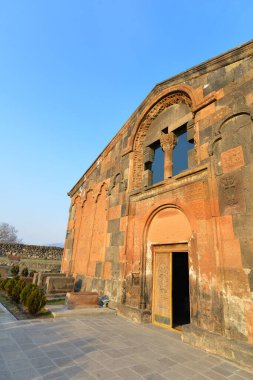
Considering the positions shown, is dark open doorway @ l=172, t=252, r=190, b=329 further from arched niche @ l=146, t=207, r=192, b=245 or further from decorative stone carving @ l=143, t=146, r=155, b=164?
decorative stone carving @ l=143, t=146, r=155, b=164

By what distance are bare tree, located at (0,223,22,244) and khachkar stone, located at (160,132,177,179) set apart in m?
71.2

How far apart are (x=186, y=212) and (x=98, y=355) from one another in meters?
3.69

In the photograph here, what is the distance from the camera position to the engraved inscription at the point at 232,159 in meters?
5.02

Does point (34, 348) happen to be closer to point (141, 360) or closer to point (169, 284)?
point (141, 360)

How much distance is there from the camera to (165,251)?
6711 millimetres

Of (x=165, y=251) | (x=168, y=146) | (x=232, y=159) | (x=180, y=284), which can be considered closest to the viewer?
(x=232, y=159)

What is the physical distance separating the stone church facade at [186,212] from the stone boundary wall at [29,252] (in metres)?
15.2

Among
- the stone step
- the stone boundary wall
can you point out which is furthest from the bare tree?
the stone step

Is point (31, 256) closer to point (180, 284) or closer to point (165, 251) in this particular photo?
point (180, 284)

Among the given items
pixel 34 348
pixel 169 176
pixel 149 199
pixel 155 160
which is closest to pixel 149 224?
pixel 149 199

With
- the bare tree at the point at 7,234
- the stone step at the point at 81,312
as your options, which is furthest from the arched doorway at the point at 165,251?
the bare tree at the point at 7,234

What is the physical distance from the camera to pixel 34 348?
158 inches

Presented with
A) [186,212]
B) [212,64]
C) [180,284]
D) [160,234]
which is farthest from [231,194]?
[180,284]

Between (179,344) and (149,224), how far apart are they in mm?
3363
